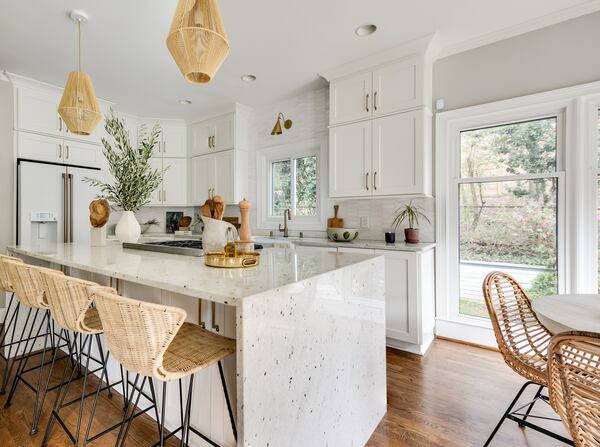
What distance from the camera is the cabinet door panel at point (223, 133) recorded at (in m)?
4.25

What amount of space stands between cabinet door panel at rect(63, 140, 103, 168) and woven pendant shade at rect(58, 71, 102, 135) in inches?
69.9

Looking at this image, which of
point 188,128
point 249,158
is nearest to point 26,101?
point 188,128

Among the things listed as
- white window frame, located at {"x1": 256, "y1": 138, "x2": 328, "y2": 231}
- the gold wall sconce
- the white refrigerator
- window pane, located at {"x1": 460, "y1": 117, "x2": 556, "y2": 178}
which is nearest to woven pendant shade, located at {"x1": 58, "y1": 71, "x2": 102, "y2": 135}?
the white refrigerator

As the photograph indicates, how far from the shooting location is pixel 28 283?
5.19 feet

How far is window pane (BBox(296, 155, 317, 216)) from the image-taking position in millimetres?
3842

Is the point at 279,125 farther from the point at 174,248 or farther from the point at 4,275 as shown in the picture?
the point at 4,275

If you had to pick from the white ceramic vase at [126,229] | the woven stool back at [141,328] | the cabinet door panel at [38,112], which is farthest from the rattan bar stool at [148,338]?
the cabinet door panel at [38,112]

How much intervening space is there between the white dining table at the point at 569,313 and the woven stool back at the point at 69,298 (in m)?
1.72

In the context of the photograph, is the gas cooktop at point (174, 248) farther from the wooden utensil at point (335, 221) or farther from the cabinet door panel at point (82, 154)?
the cabinet door panel at point (82, 154)

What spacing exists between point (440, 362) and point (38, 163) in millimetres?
4402

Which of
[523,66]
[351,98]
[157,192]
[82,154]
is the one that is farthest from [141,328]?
[157,192]

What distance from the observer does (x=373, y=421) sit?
5.33ft

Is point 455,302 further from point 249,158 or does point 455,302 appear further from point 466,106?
point 249,158

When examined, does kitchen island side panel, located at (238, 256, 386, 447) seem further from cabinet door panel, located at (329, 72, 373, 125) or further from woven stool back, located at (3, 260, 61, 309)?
cabinet door panel, located at (329, 72, 373, 125)
